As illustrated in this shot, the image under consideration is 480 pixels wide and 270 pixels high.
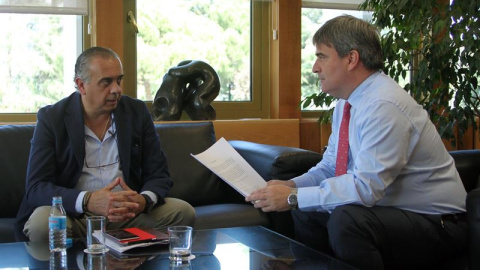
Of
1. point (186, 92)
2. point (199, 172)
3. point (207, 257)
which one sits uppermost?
point (186, 92)

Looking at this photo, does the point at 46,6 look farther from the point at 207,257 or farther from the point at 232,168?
the point at 207,257

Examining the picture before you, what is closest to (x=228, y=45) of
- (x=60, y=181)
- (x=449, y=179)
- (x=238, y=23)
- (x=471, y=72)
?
(x=238, y=23)

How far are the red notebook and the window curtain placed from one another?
1898 mm

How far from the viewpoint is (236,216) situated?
2783 millimetres

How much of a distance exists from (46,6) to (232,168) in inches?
69.6

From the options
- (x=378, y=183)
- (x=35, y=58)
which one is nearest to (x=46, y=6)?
(x=35, y=58)

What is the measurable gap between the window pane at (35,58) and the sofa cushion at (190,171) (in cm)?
85

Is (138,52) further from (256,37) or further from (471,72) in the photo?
(471,72)

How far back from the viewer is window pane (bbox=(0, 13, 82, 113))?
3574mm

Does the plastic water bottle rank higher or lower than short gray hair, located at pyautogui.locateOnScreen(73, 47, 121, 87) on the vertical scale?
lower

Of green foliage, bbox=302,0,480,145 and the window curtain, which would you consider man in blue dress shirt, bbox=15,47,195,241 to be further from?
green foliage, bbox=302,0,480,145

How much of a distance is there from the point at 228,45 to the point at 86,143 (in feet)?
5.82

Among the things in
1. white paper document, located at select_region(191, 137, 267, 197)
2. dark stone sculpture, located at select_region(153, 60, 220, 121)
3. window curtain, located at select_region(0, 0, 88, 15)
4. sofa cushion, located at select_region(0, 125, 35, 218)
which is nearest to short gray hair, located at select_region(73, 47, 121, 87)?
white paper document, located at select_region(191, 137, 267, 197)

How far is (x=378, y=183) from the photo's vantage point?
196cm
